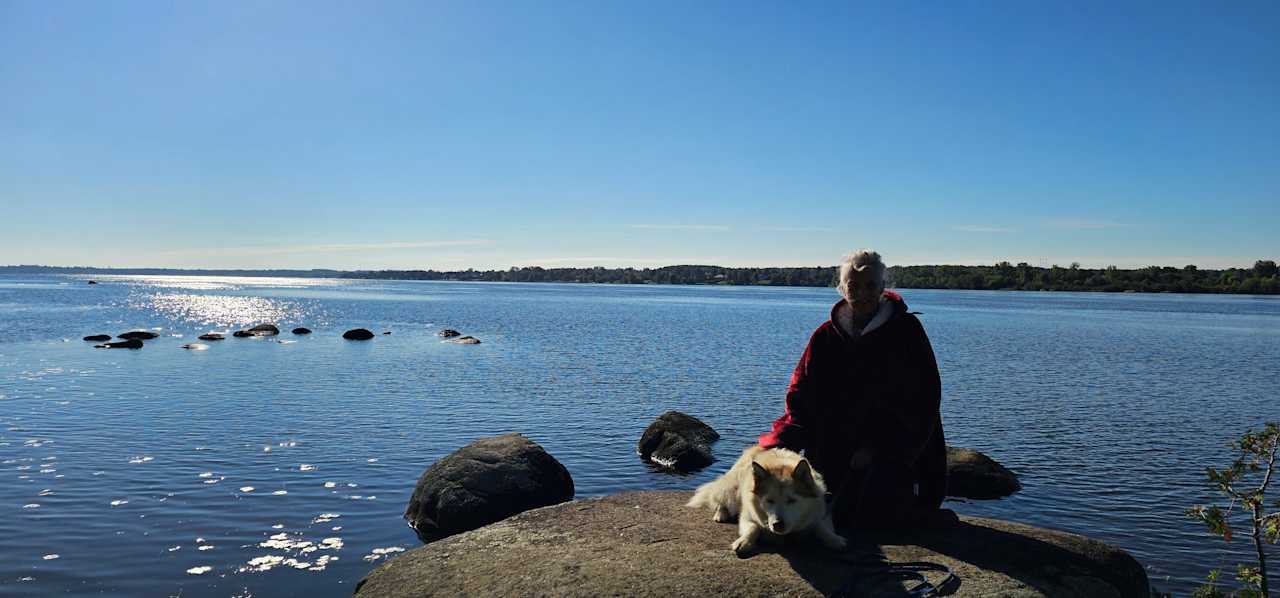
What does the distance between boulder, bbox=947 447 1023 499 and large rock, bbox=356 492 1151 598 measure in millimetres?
7384

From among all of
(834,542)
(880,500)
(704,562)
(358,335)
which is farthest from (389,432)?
(358,335)

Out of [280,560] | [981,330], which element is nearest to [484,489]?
[280,560]

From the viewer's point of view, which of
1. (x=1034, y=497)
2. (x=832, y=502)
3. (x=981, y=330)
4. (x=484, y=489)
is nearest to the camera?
(x=832, y=502)

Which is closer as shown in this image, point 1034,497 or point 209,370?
point 1034,497

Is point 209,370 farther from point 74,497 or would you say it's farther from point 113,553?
point 113,553

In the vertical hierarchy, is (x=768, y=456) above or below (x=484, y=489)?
above

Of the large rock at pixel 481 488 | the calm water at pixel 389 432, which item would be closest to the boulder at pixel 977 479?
the calm water at pixel 389 432

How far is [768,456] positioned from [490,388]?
22934 millimetres

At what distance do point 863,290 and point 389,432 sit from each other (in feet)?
51.3

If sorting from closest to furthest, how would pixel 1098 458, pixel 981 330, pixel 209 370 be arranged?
1. pixel 1098 458
2. pixel 209 370
3. pixel 981 330

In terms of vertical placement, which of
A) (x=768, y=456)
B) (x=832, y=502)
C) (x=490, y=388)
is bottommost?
(x=490, y=388)

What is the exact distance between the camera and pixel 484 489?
12648mm

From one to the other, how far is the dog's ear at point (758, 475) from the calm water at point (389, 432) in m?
5.96

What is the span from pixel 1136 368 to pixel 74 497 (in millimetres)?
40619
